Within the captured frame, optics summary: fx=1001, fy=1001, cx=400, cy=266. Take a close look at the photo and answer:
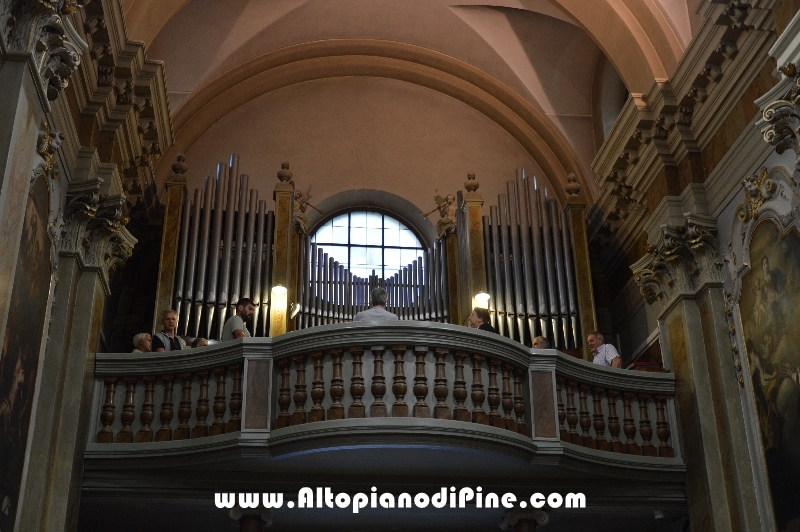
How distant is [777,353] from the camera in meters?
8.53

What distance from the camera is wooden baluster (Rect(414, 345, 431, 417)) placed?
8586 mm

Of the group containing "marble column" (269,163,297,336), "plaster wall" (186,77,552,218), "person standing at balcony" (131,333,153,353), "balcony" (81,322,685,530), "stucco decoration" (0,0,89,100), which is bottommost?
"balcony" (81,322,685,530)

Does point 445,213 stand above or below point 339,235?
below

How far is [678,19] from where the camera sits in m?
11.4

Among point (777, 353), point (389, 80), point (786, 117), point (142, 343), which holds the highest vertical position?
point (389, 80)

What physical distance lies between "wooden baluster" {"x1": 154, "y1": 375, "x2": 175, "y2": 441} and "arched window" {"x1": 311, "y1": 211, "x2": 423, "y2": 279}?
503 centimetres

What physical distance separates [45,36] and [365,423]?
12.9ft

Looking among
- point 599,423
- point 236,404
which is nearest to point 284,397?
point 236,404

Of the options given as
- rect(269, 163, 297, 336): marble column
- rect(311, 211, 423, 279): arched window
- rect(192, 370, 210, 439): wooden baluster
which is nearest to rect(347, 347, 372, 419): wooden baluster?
rect(192, 370, 210, 439): wooden baluster

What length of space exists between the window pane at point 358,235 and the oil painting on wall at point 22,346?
21.4ft

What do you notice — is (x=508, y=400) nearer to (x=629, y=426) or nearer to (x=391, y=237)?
(x=629, y=426)

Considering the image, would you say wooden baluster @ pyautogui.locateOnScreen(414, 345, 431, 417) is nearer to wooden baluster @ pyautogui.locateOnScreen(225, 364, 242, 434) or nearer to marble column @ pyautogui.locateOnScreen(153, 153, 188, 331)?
wooden baluster @ pyautogui.locateOnScreen(225, 364, 242, 434)

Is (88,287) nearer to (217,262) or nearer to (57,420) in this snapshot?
(57,420)

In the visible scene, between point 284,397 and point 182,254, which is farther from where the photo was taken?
point 182,254
